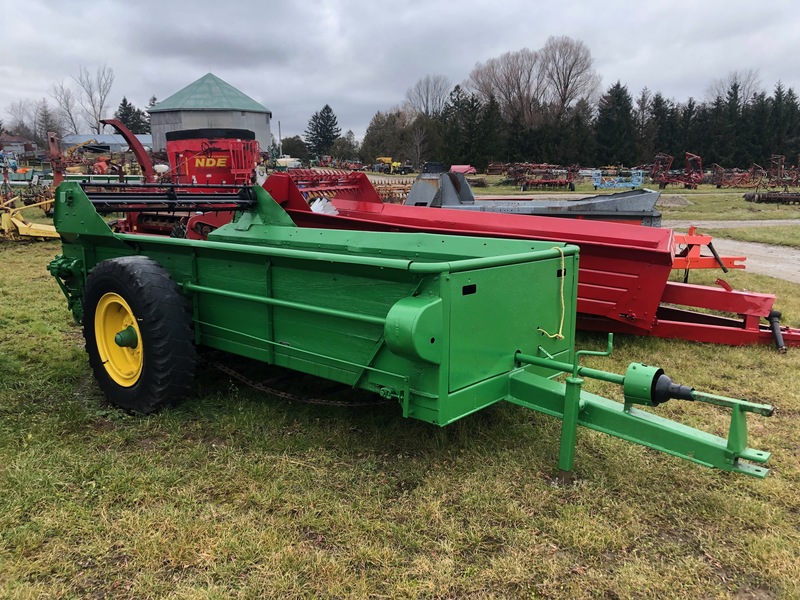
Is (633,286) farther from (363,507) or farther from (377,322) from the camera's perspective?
(363,507)

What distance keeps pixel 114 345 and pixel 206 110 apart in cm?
5262

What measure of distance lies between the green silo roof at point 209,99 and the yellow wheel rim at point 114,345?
51.8m

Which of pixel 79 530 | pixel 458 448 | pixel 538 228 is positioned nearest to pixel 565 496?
pixel 458 448

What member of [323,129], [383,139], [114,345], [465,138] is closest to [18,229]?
[114,345]

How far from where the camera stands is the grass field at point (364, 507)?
2.25 metres

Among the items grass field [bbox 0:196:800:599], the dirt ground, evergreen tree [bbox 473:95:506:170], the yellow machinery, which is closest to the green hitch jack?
grass field [bbox 0:196:800:599]

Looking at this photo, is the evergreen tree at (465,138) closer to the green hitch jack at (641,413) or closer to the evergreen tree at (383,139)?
the evergreen tree at (383,139)

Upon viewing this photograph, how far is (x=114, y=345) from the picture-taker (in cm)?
395

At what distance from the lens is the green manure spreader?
2.61 metres

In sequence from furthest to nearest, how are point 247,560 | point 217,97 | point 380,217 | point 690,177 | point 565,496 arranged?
point 217,97, point 690,177, point 380,217, point 565,496, point 247,560

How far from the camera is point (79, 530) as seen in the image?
254cm

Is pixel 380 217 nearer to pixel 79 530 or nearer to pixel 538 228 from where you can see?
pixel 538 228

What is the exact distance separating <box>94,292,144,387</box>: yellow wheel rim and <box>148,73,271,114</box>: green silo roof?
170ft

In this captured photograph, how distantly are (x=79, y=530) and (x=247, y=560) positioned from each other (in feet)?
2.61
